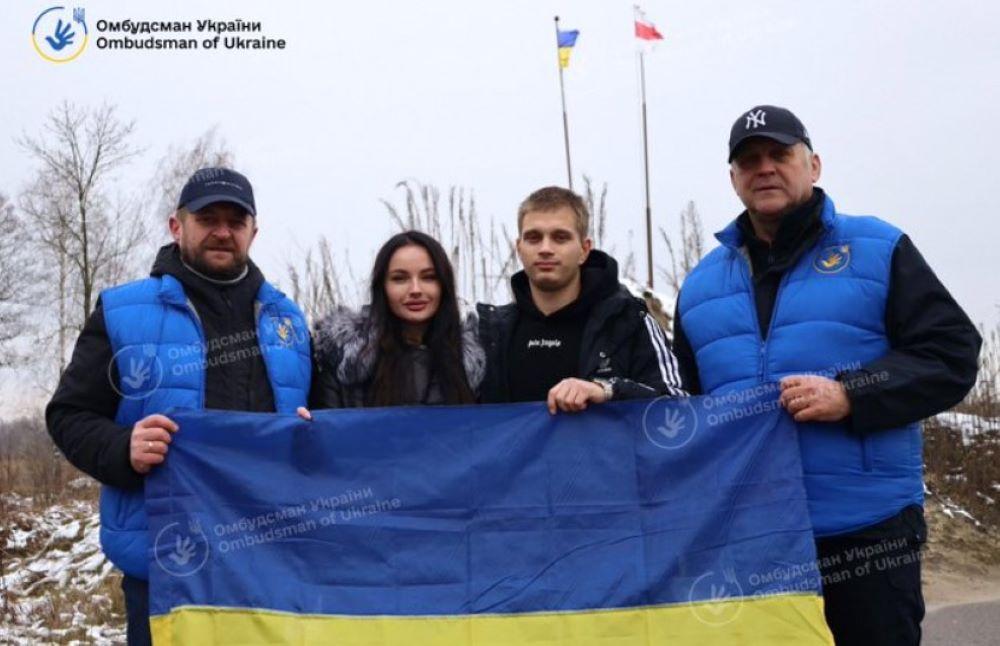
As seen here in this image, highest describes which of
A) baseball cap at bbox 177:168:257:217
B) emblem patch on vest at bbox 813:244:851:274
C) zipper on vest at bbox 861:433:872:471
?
baseball cap at bbox 177:168:257:217

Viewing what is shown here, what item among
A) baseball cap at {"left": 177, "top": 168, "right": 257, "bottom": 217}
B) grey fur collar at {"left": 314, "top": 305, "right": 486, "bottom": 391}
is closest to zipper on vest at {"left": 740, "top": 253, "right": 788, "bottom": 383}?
grey fur collar at {"left": 314, "top": 305, "right": 486, "bottom": 391}

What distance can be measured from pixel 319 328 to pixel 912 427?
2.41 meters

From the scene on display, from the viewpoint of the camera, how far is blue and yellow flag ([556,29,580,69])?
13484 mm

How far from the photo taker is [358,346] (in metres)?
3.98

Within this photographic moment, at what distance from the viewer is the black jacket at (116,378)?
3.51 metres

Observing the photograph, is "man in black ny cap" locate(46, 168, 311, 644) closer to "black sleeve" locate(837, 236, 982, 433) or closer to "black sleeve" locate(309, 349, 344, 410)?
"black sleeve" locate(309, 349, 344, 410)

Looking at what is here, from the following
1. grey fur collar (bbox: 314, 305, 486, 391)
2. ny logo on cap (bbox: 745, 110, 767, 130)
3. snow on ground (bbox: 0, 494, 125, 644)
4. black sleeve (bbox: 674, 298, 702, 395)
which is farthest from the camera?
snow on ground (bbox: 0, 494, 125, 644)

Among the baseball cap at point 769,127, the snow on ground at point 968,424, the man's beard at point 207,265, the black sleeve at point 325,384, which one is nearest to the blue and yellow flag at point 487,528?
the black sleeve at point 325,384

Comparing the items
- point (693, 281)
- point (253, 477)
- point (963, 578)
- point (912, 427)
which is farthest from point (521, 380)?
point (963, 578)

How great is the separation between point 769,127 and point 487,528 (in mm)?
1904

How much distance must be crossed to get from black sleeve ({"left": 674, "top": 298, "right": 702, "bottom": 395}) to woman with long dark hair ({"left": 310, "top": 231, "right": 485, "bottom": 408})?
2.76ft

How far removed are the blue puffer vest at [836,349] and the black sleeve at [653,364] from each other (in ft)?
0.77

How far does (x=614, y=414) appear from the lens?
384cm

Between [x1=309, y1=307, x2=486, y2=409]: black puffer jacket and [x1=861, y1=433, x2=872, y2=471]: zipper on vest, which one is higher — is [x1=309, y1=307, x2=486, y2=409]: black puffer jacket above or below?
above
